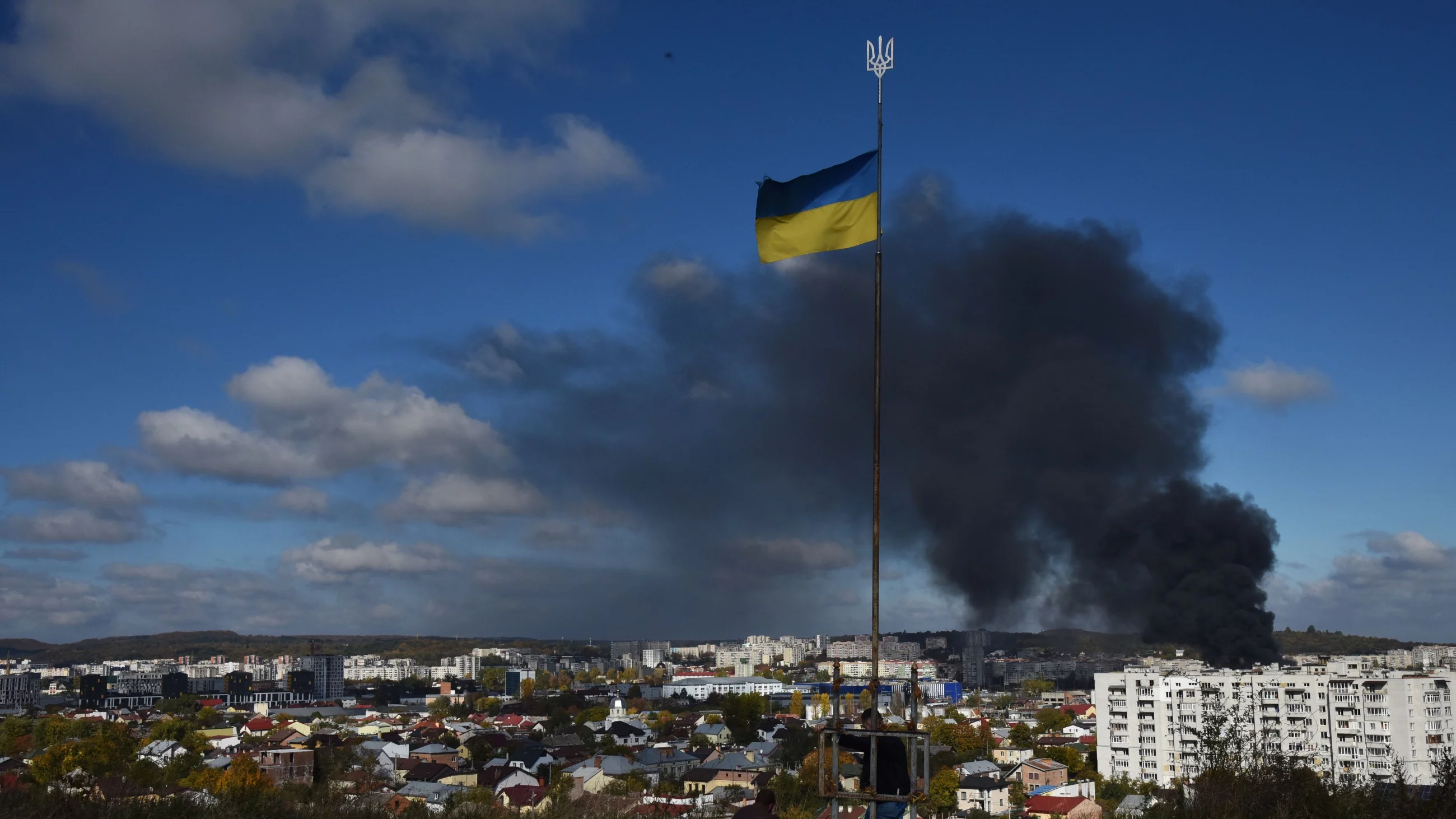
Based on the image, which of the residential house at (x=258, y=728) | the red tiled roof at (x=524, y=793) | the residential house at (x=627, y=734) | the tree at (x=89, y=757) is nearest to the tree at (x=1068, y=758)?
the residential house at (x=627, y=734)

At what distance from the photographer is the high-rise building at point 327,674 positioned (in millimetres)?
123625

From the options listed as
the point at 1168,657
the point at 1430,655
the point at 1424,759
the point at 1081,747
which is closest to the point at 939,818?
the point at 1424,759

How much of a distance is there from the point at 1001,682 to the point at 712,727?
2914 inches

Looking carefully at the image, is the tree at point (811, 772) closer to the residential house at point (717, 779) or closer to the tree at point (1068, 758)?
the residential house at point (717, 779)

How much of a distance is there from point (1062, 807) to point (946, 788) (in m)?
4.57

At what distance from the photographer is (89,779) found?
11.2 metres

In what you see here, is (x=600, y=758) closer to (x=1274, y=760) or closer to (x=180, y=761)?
(x=180, y=761)

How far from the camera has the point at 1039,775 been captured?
41656 mm

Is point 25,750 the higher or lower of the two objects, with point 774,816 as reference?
lower

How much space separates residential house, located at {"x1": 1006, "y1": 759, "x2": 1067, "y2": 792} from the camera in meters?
41.2

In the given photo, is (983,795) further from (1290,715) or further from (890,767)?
(890,767)

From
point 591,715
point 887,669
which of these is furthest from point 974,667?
point 591,715

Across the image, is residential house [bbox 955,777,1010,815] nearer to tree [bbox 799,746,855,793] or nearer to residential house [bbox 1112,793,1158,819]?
residential house [bbox 1112,793,1158,819]

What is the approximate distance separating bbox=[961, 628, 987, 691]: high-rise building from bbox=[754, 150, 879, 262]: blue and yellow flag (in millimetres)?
118845
